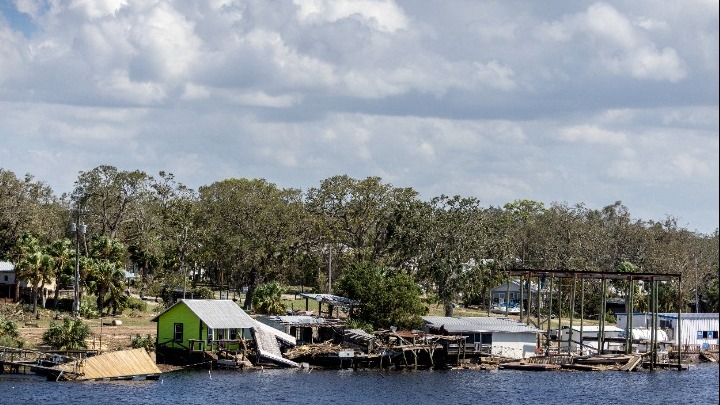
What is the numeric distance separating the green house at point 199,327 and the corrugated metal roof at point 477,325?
19287 mm

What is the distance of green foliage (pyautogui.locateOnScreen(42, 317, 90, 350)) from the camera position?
90875mm

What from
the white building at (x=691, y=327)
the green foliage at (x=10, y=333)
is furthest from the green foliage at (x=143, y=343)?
the white building at (x=691, y=327)

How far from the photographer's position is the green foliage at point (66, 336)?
90.9 metres

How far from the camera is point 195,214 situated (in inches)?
5418

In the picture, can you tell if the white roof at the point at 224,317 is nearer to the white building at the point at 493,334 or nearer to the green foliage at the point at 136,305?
the white building at the point at 493,334

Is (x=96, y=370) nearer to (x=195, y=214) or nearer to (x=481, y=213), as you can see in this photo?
(x=195, y=214)

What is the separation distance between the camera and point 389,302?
367 ft

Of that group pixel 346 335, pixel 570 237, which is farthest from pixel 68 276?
pixel 570 237

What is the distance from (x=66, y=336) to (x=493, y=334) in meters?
40.1

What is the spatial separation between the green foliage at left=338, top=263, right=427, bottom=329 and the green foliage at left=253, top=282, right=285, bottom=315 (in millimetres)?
9068

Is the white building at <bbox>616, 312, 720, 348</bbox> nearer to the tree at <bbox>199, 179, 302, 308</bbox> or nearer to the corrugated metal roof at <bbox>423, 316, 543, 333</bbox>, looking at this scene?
the corrugated metal roof at <bbox>423, 316, 543, 333</bbox>

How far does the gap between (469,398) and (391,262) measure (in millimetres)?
53217

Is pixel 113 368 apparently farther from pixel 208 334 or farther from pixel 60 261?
pixel 60 261

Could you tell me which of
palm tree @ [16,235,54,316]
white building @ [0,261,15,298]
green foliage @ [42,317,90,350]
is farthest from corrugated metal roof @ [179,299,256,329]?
white building @ [0,261,15,298]
